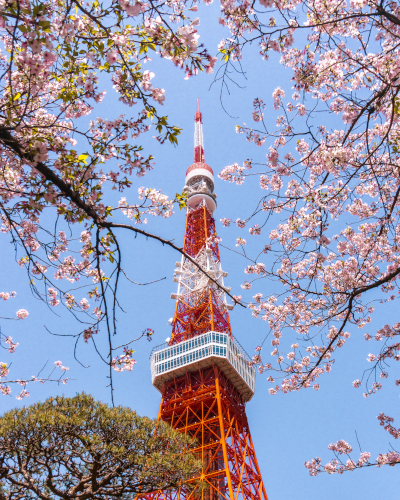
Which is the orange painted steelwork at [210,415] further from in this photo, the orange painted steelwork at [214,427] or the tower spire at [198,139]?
the tower spire at [198,139]

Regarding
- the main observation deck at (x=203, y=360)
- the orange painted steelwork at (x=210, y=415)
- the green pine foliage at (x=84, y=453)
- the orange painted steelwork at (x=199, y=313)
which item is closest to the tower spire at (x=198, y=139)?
the orange painted steelwork at (x=199, y=313)

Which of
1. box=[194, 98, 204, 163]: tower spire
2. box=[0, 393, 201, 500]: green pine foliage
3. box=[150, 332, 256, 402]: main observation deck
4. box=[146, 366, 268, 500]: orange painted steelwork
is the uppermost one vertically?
box=[194, 98, 204, 163]: tower spire

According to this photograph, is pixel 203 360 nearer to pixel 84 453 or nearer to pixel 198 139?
pixel 84 453

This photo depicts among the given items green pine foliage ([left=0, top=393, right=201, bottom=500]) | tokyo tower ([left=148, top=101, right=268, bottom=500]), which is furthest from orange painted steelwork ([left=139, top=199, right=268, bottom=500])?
green pine foliage ([left=0, top=393, right=201, bottom=500])

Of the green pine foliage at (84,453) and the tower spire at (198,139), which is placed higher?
the tower spire at (198,139)

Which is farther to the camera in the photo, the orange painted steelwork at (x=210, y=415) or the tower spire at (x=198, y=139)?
the tower spire at (x=198, y=139)

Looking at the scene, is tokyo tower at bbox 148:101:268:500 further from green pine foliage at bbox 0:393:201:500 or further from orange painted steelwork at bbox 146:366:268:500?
green pine foliage at bbox 0:393:201:500

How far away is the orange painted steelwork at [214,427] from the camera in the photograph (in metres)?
23.4

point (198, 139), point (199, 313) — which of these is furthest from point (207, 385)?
point (198, 139)

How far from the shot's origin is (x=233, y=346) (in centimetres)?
3038

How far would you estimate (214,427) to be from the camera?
26.4 meters

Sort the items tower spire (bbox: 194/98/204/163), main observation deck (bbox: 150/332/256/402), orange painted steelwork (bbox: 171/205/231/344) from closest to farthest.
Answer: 1. main observation deck (bbox: 150/332/256/402)
2. orange painted steelwork (bbox: 171/205/231/344)
3. tower spire (bbox: 194/98/204/163)

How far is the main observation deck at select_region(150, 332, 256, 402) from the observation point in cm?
2878

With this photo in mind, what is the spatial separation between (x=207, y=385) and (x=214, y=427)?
9.06ft
